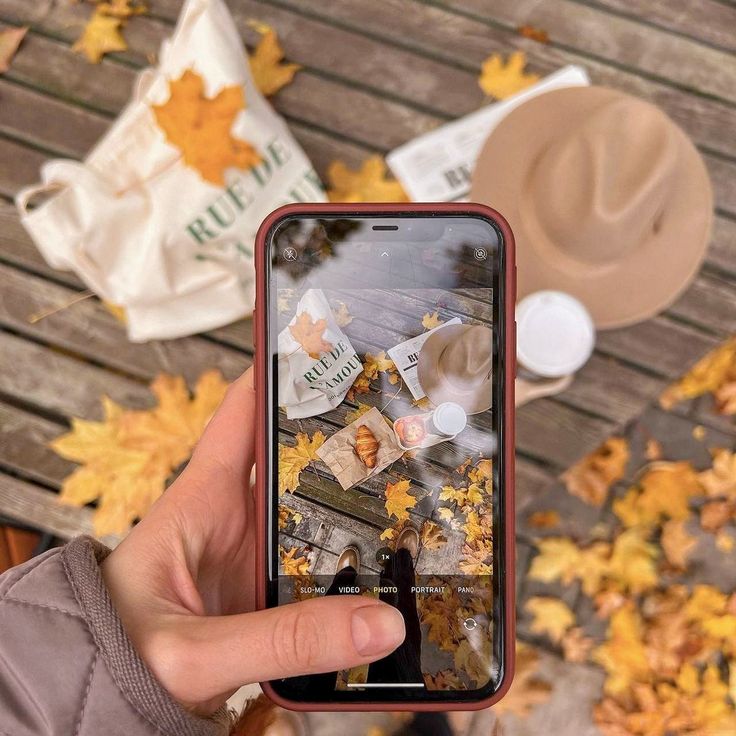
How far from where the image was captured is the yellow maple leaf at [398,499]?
869mm

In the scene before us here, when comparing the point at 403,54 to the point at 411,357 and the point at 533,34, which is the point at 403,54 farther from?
the point at 411,357

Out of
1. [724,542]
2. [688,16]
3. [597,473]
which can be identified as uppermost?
[688,16]

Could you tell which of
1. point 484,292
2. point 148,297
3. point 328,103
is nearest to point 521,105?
point 328,103

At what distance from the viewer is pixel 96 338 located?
153 cm

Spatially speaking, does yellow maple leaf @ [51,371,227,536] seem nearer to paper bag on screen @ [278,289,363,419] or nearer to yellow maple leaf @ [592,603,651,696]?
paper bag on screen @ [278,289,363,419]

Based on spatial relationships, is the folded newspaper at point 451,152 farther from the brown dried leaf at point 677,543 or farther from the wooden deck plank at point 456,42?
the brown dried leaf at point 677,543

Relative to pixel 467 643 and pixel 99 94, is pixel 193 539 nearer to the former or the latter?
pixel 467 643

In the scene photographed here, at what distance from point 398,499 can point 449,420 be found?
13cm

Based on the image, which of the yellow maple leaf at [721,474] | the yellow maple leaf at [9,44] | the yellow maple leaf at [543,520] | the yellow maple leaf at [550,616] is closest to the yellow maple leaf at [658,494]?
the yellow maple leaf at [721,474]

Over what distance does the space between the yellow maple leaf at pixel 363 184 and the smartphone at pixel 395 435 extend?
0.72m

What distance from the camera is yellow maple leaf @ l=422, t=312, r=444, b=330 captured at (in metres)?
0.86

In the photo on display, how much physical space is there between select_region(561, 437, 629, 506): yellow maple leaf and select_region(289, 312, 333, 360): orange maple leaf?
90cm

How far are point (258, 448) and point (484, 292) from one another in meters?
0.38

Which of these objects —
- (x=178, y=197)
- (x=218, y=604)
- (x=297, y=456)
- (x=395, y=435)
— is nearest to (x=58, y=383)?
(x=178, y=197)
